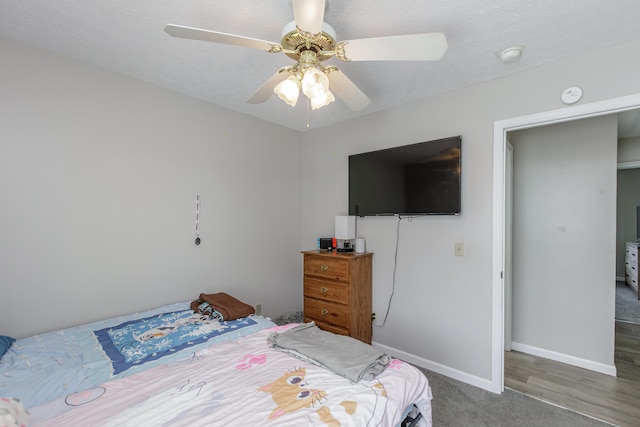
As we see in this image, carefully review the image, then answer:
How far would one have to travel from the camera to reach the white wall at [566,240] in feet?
8.56

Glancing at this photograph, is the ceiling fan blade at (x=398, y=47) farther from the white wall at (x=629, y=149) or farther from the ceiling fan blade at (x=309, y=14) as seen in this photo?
the white wall at (x=629, y=149)

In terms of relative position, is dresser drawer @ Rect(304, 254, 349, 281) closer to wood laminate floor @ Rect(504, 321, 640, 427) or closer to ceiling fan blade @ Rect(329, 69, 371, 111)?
ceiling fan blade @ Rect(329, 69, 371, 111)

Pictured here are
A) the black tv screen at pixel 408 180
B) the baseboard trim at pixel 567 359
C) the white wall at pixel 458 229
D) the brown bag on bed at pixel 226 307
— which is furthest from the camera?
the baseboard trim at pixel 567 359

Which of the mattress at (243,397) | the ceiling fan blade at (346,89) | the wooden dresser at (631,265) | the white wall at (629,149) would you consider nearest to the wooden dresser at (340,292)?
the mattress at (243,397)

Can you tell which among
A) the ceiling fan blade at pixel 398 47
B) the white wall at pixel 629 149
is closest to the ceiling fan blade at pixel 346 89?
the ceiling fan blade at pixel 398 47

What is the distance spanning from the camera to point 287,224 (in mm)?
3535

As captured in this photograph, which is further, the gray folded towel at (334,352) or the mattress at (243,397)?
the gray folded towel at (334,352)

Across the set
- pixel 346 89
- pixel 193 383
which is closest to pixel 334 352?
pixel 193 383

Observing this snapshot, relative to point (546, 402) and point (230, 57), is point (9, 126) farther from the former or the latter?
point (546, 402)

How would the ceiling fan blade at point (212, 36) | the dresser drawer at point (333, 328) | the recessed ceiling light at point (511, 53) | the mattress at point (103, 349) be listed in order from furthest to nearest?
the dresser drawer at point (333, 328) → the recessed ceiling light at point (511, 53) → the mattress at point (103, 349) → the ceiling fan blade at point (212, 36)

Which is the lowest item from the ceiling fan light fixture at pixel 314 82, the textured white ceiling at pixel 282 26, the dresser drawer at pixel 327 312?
the dresser drawer at pixel 327 312

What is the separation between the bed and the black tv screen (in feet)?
4.70

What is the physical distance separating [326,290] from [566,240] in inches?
92.9

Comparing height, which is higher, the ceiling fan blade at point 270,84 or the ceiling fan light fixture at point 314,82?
the ceiling fan blade at point 270,84
